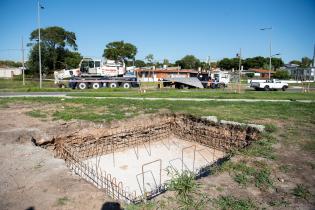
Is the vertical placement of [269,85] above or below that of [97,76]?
below

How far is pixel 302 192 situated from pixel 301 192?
0.07 ft

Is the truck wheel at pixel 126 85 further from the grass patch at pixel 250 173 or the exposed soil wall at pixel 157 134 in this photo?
the grass patch at pixel 250 173

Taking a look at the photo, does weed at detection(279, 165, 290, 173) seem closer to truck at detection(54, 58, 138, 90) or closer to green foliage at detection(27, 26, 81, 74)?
truck at detection(54, 58, 138, 90)

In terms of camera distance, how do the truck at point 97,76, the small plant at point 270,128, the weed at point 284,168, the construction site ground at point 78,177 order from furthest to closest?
the truck at point 97,76
the small plant at point 270,128
the weed at point 284,168
the construction site ground at point 78,177

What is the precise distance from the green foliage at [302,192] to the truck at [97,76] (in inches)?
1041

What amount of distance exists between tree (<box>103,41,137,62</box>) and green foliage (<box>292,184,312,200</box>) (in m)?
72.8

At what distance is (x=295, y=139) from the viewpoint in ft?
27.9

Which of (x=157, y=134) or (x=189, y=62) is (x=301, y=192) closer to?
(x=157, y=134)

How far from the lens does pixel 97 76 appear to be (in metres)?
30.1

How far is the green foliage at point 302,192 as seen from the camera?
16.2 feet

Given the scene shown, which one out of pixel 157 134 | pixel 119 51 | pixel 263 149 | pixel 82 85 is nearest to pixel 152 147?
pixel 157 134

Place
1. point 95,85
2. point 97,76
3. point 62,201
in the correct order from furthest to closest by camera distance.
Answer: point 97,76 < point 95,85 < point 62,201

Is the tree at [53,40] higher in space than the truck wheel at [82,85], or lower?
higher

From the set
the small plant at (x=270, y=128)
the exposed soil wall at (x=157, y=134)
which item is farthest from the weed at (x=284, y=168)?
the small plant at (x=270, y=128)
